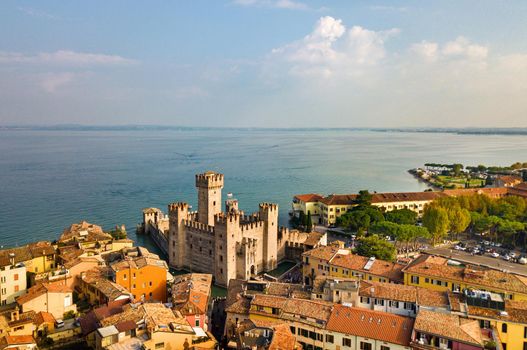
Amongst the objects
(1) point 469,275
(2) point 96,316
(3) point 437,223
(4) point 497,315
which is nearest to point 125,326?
(2) point 96,316

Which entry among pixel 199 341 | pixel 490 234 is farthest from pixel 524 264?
pixel 199 341

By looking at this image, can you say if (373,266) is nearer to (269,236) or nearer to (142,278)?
(269,236)

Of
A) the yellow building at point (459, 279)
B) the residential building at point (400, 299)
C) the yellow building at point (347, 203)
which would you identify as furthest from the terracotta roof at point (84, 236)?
the yellow building at point (347, 203)

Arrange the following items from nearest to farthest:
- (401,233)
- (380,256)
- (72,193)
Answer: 1. (380,256)
2. (401,233)
3. (72,193)

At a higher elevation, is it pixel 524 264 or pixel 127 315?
pixel 127 315

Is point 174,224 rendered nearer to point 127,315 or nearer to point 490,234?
point 127,315
